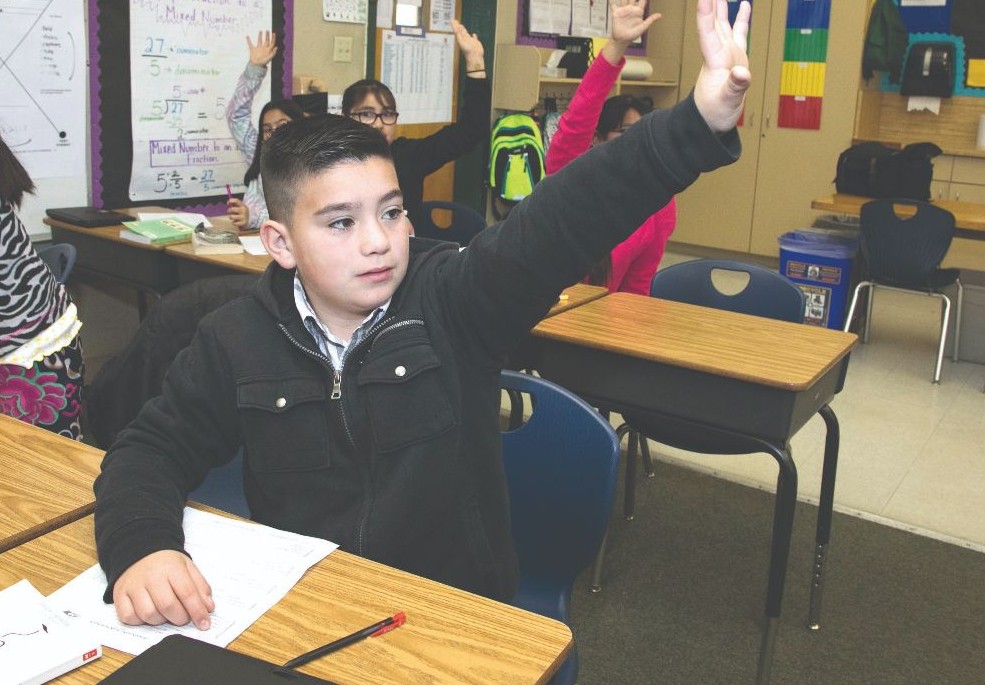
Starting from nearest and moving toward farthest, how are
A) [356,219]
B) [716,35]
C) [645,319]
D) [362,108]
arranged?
[716,35]
[356,219]
[645,319]
[362,108]

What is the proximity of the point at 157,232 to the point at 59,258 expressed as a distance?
18.4 inches

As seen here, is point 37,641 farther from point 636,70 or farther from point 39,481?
point 636,70

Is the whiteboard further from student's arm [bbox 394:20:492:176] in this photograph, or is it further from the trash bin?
the trash bin

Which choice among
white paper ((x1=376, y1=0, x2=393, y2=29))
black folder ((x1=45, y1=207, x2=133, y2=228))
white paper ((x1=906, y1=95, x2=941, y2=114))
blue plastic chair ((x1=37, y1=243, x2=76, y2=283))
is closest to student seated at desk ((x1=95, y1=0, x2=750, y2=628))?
blue plastic chair ((x1=37, y1=243, x2=76, y2=283))

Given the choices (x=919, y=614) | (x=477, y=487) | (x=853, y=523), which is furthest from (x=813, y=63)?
(x=477, y=487)

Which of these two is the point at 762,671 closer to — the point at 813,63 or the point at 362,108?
the point at 362,108

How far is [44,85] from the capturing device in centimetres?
336

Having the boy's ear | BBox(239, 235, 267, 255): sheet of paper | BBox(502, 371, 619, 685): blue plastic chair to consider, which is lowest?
BBox(502, 371, 619, 685): blue plastic chair

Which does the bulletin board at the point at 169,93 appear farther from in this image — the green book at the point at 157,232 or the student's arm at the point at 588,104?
the student's arm at the point at 588,104

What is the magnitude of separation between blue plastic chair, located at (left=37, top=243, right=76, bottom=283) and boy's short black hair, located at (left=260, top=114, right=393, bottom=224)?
163 cm

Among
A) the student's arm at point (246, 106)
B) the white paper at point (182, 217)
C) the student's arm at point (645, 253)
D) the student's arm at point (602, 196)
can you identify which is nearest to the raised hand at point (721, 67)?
the student's arm at point (602, 196)

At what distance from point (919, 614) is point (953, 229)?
2351 mm

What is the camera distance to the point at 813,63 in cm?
632

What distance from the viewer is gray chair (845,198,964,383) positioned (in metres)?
4.32
